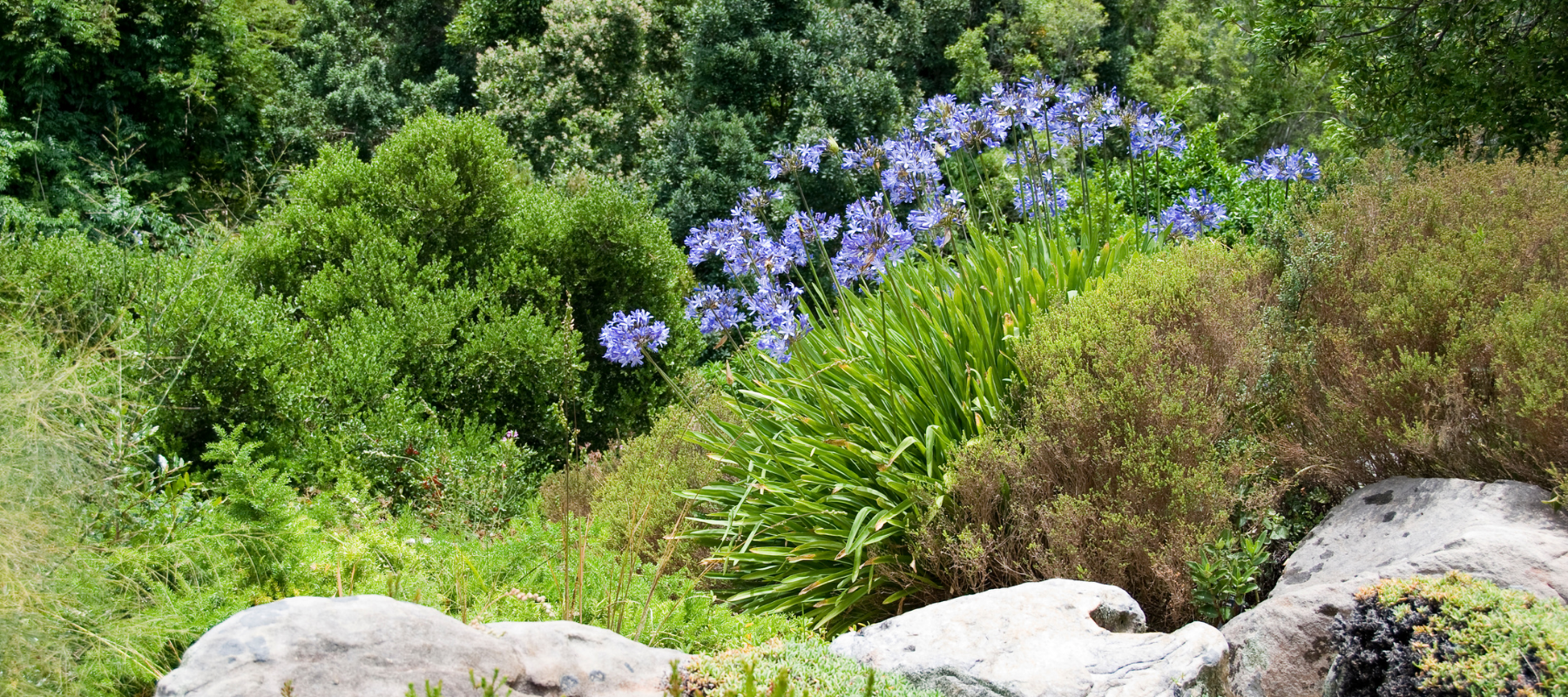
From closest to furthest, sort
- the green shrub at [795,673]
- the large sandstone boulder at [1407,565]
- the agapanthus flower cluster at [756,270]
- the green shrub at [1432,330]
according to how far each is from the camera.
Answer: the green shrub at [795,673], the large sandstone boulder at [1407,565], the green shrub at [1432,330], the agapanthus flower cluster at [756,270]

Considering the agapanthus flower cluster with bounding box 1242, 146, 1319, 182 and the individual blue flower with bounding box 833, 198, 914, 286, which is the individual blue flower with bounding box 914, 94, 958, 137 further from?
the agapanthus flower cluster with bounding box 1242, 146, 1319, 182

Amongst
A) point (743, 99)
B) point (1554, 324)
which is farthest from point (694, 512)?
point (743, 99)

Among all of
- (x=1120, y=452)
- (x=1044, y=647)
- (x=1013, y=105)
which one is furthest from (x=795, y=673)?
(x=1013, y=105)

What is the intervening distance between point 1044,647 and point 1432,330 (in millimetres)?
2103

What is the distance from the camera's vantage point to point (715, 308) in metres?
5.02

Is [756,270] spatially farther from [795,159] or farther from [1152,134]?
[1152,134]

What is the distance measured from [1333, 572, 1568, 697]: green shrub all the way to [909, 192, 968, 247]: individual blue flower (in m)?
2.57


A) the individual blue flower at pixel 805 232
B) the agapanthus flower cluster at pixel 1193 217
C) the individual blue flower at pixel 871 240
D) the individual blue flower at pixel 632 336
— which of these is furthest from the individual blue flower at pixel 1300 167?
the individual blue flower at pixel 632 336

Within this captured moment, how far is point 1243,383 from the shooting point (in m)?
4.23

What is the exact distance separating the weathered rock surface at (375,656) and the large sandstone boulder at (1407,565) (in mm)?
1912

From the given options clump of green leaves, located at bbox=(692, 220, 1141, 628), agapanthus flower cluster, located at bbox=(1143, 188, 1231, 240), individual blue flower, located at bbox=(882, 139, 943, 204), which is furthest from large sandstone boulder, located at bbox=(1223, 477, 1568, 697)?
individual blue flower, located at bbox=(882, 139, 943, 204)

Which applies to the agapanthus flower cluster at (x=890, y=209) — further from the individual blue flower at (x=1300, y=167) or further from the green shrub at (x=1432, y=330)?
the green shrub at (x=1432, y=330)

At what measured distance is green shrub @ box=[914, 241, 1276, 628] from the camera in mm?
3807

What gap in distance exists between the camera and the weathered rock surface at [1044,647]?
2.94 m
